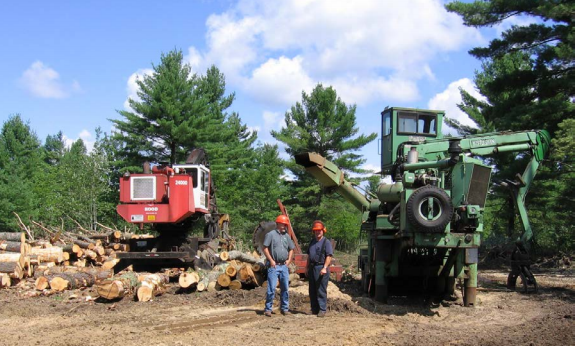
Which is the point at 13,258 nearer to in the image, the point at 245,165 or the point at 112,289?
the point at 112,289

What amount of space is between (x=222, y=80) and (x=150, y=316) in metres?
33.3

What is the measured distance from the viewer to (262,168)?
120 ft

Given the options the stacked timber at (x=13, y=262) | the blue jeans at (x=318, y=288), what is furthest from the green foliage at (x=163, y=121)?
the blue jeans at (x=318, y=288)

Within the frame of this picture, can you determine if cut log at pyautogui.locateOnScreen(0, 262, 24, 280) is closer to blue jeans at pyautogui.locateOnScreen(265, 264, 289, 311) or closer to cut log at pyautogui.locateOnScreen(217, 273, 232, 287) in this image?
cut log at pyautogui.locateOnScreen(217, 273, 232, 287)

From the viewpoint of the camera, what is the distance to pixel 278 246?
10031 millimetres

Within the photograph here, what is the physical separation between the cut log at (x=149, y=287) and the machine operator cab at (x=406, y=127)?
235 inches

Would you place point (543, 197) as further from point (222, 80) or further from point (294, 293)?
point (222, 80)

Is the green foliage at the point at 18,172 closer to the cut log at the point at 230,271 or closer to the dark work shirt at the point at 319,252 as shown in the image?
the cut log at the point at 230,271

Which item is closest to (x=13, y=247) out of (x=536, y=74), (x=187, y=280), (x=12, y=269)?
(x=12, y=269)

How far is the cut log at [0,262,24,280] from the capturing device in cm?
1405

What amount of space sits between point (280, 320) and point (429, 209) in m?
3.19

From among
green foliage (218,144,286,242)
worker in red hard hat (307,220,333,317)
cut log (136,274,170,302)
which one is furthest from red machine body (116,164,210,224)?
green foliage (218,144,286,242)

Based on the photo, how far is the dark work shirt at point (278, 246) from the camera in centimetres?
1001

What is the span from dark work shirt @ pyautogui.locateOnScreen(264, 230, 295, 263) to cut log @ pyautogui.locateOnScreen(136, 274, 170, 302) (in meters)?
3.31
